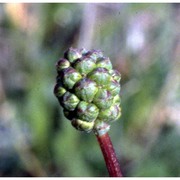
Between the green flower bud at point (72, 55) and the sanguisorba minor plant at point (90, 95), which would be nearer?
the sanguisorba minor plant at point (90, 95)

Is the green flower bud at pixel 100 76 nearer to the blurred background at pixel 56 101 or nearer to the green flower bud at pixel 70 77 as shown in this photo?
the green flower bud at pixel 70 77

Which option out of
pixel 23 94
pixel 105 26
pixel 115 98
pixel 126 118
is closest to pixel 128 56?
pixel 105 26

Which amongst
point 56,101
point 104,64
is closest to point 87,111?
point 104,64

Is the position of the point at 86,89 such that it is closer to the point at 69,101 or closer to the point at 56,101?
the point at 69,101

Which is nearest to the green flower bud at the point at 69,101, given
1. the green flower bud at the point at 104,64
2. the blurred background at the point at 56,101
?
the green flower bud at the point at 104,64

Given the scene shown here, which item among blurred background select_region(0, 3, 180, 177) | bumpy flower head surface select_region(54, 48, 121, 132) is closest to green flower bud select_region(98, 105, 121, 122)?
bumpy flower head surface select_region(54, 48, 121, 132)
